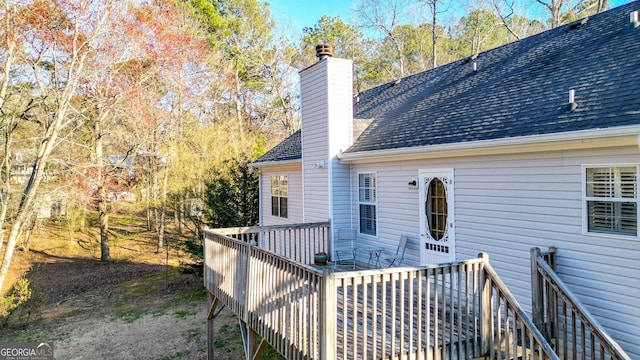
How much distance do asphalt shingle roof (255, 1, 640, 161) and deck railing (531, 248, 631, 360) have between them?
1.70 meters

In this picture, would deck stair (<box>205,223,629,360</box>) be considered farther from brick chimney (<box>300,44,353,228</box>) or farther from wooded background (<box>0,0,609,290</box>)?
wooded background (<box>0,0,609,290</box>)

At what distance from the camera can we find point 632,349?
431 cm

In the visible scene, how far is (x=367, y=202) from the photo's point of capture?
27.7ft

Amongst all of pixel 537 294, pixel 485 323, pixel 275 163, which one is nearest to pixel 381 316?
pixel 485 323

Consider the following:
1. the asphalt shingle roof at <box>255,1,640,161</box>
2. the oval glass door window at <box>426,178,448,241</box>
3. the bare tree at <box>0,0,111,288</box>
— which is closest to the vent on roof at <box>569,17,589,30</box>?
the asphalt shingle roof at <box>255,1,640,161</box>

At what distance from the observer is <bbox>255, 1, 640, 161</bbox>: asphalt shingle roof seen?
4.93m

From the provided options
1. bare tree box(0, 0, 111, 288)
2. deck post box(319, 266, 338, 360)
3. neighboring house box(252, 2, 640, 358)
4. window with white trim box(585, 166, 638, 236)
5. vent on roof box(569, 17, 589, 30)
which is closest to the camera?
deck post box(319, 266, 338, 360)

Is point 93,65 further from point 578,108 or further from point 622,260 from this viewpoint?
point 622,260

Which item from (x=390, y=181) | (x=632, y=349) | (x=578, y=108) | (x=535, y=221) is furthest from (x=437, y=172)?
(x=632, y=349)

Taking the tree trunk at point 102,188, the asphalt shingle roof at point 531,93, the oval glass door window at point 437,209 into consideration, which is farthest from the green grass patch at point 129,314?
the oval glass door window at point 437,209

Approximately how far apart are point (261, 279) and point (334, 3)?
22.5 m

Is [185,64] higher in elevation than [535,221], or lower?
higher

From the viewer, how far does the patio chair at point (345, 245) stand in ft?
28.1

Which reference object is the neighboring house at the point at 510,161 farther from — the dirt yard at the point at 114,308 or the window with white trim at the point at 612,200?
the dirt yard at the point at 114,308
